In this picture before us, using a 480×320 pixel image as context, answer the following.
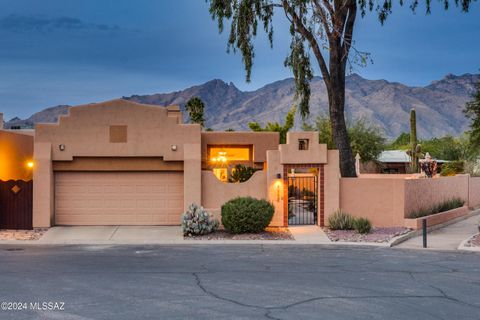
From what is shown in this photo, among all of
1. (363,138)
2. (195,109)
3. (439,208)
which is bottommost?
(439,208)

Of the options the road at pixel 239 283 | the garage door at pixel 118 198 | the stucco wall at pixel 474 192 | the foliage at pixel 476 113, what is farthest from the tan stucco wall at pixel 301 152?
the foliage at pixel 476 113

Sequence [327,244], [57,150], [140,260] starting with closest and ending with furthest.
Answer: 1. [140,260]
2. [327,244]
3. [57,150]

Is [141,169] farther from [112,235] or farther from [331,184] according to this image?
[331,184]

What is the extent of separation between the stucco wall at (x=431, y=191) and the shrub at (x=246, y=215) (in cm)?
678

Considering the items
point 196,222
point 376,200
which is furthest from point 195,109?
point 196,222

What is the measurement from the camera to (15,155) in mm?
31797

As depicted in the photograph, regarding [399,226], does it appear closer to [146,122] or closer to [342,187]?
[342,187]

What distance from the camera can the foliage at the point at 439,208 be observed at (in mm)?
28125

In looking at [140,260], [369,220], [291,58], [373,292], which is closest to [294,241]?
[369,220]

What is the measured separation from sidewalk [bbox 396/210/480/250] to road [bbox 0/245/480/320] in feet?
5.47

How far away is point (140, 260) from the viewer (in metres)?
17.8

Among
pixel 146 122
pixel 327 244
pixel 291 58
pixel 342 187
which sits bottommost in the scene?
pixel 327 244

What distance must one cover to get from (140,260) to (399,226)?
12.8m

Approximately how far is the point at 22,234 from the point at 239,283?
13.2 meters
